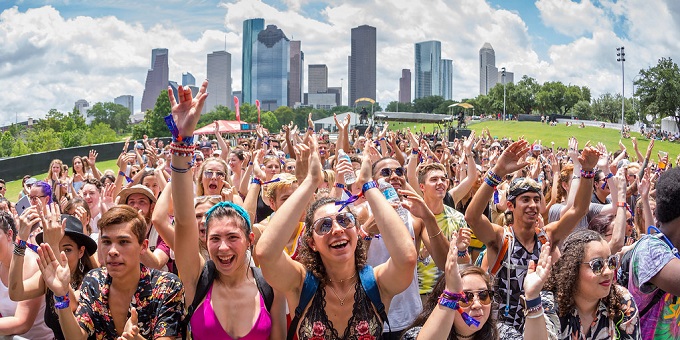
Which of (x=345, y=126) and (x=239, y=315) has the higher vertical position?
(x=345, y=126)

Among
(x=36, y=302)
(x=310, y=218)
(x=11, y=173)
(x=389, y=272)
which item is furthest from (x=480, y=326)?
(x=11, y=173)

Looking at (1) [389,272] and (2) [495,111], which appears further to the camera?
(2) [495,111]

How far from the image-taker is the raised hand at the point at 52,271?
314 centimetres

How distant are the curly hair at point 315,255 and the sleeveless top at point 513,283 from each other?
1238mm

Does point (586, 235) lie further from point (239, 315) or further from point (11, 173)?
point (11, 173)

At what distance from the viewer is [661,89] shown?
63.0 metres

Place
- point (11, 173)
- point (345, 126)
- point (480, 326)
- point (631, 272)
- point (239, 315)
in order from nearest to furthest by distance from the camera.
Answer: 1. point (480, 326)
2. point (239, 315)
3. point (631, 272)
4. point (345, 126)
5. point (11, 173)

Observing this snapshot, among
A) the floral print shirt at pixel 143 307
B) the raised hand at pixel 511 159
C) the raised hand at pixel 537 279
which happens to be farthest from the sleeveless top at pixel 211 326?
the raised hand at pixel 511 159

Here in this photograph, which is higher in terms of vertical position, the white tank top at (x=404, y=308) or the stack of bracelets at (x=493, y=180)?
the stack of bracelets at (x=493, y=180)

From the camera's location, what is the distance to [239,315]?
10.8 ft

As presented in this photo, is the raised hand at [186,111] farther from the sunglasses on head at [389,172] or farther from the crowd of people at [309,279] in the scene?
the sunglasses on head at [389,172]

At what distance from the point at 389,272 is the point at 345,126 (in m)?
5.80

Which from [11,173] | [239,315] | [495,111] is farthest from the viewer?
[495,111]

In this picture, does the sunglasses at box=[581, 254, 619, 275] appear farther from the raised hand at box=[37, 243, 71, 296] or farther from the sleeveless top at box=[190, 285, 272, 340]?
the raised hand at box=[37, 243, 71, 296]
